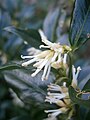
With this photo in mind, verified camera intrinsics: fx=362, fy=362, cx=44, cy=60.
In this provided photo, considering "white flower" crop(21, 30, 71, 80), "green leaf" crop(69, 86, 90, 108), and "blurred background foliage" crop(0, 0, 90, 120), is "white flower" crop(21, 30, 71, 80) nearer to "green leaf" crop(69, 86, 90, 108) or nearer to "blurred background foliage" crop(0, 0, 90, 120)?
"green leaf" crop(69, 86, 90, 108)

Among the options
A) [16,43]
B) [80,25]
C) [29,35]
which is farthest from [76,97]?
[16,43]

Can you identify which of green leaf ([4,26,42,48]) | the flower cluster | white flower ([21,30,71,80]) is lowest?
the flower cluster

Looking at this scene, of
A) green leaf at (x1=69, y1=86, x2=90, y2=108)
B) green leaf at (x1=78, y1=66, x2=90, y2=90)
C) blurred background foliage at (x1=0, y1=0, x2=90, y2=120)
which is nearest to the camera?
green leaf at (x1=69, y1=86, x2=90, y2=108)

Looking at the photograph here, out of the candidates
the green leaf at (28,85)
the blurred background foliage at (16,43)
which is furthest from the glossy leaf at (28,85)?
the blurred background foliage at (16,43)

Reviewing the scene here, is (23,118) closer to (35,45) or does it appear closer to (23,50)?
(23,50)

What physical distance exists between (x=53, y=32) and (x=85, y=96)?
24.2 inches

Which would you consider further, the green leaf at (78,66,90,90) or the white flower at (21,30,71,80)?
the green leaf at (78,66,90,90)

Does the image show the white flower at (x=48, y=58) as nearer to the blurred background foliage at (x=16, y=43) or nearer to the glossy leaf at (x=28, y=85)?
the glossy leaf at (x=28, y=85)

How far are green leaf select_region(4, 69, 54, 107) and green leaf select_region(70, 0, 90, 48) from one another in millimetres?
157

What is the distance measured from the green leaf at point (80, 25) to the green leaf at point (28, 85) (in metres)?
0.16

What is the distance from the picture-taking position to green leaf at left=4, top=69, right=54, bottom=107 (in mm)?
1088

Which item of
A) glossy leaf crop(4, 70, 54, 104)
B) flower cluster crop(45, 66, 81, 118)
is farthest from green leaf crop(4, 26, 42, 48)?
flower cluster crop(45, 66, 81, 118)

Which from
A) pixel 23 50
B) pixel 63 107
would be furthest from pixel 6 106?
pixel 63 107

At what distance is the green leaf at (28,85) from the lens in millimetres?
1088
